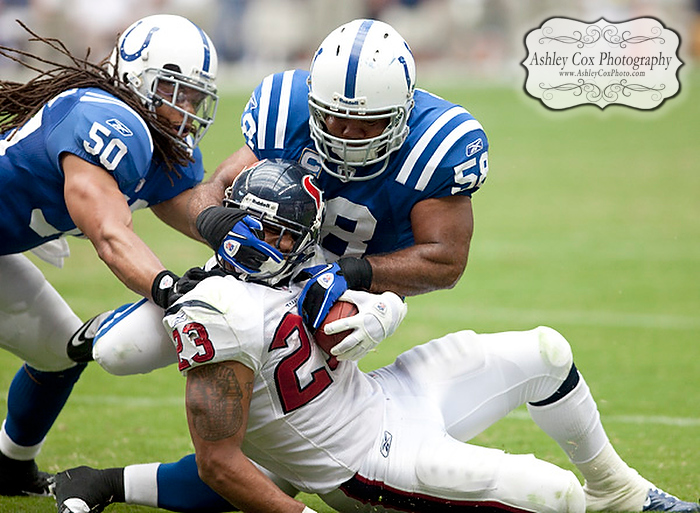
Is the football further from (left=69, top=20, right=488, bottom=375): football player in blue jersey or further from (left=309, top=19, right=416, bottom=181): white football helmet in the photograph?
(left=309, top=19, right=416, bottom=181): white football helmet

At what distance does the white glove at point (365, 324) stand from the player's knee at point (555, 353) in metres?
0.48

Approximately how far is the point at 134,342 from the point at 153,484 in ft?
1.48

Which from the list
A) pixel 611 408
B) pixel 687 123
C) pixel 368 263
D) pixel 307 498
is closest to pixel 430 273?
pixel 368 263

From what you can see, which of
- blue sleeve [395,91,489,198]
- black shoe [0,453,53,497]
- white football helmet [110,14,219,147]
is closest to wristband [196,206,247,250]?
blue sleeve [395,91,489,198]

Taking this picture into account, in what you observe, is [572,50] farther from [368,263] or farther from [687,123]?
[687,123]

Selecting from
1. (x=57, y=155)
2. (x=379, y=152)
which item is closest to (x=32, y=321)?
(x=57, y=155)

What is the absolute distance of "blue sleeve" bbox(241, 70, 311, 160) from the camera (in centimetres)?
310

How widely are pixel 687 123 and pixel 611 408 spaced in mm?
10687

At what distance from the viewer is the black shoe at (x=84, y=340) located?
311 cm

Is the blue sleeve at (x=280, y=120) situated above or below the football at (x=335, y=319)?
above

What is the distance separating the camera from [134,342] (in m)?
2.65

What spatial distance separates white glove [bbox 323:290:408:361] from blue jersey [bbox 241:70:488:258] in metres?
0.50

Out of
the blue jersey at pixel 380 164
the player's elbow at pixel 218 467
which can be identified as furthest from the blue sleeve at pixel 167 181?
the player's elbow at pixel 218 467

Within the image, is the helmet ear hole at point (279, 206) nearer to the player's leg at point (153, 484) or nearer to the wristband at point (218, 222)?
the wristband at point (218, 222)
